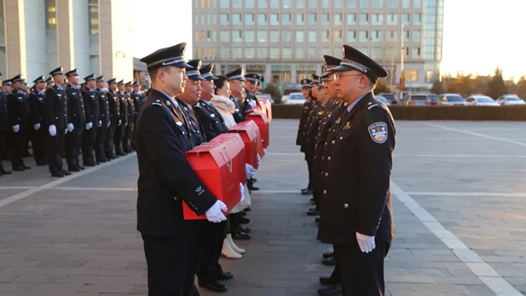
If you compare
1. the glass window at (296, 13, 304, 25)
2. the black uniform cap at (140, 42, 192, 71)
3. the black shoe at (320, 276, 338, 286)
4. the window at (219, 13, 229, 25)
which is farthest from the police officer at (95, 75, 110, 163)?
the window at (219, 13, 229, 25)

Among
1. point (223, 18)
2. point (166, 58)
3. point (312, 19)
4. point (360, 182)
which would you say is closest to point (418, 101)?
point (360, 182)

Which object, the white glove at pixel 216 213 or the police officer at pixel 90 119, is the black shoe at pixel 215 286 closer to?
the white glove at pixel 216 213

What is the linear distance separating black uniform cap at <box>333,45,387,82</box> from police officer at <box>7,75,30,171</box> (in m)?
10.2

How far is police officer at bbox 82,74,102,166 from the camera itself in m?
11.6

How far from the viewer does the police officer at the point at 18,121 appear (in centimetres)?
1125

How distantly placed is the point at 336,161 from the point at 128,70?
24.4 meters

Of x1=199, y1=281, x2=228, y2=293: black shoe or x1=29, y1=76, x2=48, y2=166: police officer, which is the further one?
x1=29, y1=76, x2=48, y2=166: police officer

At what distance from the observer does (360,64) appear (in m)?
3.30

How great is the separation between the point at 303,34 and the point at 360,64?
293 feet

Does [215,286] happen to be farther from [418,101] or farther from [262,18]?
[262,18]

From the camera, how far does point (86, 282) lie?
452 centimetres

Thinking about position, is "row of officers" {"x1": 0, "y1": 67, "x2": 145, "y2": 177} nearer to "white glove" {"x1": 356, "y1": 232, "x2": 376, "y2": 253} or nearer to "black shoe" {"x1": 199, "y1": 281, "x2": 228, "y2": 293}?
"black shoe" {"x1": 199, "y1": 281, "x2": 228, "y2": 293}

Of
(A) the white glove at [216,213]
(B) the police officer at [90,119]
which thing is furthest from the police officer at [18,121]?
(A) the white glove at [216,213]

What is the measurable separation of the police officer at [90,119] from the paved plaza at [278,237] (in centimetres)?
105
